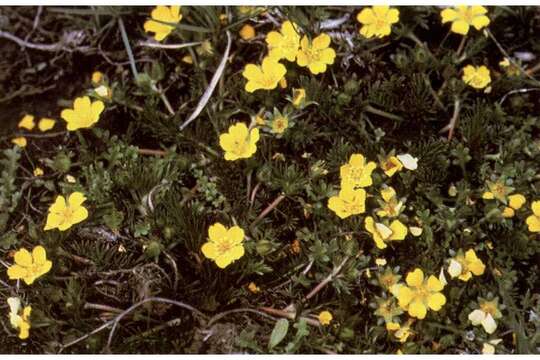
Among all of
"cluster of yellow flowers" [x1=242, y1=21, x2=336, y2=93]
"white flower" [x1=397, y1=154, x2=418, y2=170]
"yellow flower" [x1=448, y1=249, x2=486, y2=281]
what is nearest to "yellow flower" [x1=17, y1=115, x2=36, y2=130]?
"cluster of yellow flowers" [x1=242, y1=21, x2=336, y2=93]

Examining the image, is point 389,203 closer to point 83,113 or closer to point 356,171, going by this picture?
point 356,171

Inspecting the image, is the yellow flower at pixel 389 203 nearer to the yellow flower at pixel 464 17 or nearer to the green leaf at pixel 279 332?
the green leaf at pixel 279 332

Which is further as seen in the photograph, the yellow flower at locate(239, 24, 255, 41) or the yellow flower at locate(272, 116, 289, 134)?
the yellow flower at locate(239, 24, 255, 41)

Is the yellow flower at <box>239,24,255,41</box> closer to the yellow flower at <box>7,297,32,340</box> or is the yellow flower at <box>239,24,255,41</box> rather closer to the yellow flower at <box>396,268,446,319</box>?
the yellow flower at <box>396,268,446,319</box>

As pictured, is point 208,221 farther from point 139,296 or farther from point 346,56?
point 346,56

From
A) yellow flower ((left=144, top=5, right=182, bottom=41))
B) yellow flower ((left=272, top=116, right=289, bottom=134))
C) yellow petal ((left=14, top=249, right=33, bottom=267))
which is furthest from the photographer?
yellow flower ((left=144, top=5, right=182, bottom=41))

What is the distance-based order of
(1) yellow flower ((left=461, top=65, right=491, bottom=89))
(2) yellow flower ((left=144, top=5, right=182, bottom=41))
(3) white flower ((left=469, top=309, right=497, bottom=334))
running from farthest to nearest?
1. (2) yellow flower ((left=144, top=5, right=182, bottom=41))
2. (1) yellow flower ((left=461, top=65, right=491, bottom=89))
3. (3) white flower ((left=469, top=309, right=497, bottom=334))
